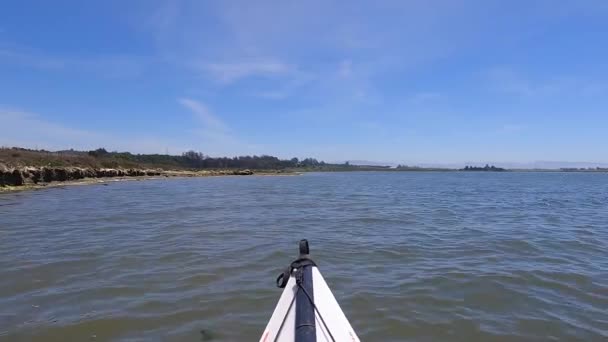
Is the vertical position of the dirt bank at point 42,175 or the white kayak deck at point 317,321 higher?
the dirt bank at point 42,175

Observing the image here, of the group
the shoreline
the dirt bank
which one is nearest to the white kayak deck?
the shoreline

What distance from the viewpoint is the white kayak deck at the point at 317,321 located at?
3677 millimetres

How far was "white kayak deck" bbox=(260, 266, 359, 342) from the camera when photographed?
368cm

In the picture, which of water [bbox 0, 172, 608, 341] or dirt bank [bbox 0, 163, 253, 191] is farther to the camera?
dirt bank [bbox 0, 163, 253, 191]

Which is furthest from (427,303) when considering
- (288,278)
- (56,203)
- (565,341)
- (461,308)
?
(56,203)

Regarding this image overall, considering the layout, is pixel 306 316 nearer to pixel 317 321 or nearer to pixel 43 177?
pixel 317 321

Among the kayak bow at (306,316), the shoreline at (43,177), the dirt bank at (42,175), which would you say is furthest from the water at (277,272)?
the dirt bank at (42,175)

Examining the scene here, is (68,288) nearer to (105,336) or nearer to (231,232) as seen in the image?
(105,336)

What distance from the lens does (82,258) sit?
368 inches

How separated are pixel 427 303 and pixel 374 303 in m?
0.90

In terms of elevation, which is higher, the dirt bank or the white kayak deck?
the dirt bank

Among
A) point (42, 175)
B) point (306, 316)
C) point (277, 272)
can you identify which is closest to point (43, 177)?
point (42, 175)

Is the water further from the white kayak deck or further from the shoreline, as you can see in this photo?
the shoreline

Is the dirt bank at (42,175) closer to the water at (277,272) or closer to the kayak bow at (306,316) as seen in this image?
the water at (277,272)
